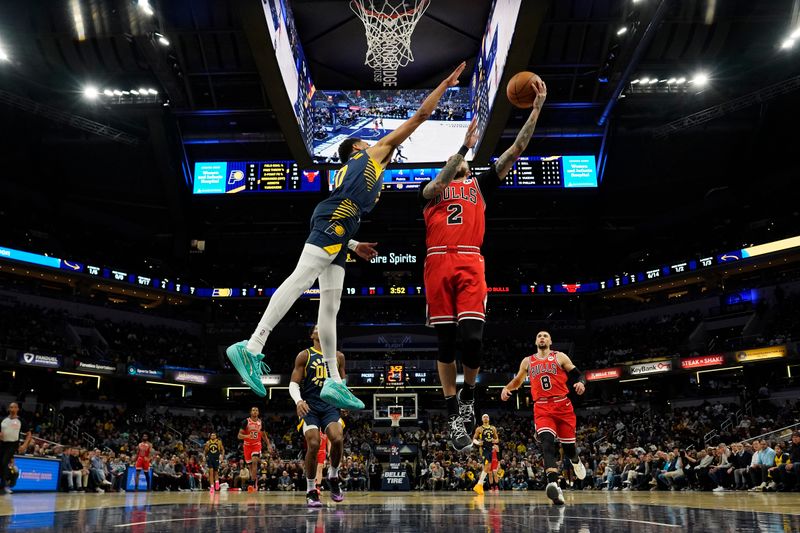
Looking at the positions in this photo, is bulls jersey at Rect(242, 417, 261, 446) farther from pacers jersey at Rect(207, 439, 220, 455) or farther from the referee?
the referee

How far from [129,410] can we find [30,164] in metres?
14.0

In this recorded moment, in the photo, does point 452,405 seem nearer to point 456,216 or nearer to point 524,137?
point 456,216

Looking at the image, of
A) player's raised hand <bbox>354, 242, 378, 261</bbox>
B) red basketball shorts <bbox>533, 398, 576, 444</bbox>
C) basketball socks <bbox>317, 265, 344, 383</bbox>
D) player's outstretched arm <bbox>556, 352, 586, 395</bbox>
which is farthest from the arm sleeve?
red basketball shorts <bbox>533, 398, 576, 444</bbox>

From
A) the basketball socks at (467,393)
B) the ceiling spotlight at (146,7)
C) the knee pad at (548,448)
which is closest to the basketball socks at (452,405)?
the basketball socks at (467,393)

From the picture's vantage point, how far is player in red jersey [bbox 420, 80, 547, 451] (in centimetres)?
549

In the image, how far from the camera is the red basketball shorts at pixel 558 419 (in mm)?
8711

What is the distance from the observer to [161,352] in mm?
36250

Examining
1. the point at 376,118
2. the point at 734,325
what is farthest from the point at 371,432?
the point at 734,325

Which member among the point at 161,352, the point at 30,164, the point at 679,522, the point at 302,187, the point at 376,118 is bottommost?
the point at 679,522

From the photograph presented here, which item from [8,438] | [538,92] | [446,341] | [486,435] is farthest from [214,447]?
[538,92]

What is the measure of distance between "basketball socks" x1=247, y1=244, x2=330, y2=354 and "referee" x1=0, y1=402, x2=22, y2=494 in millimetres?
9553

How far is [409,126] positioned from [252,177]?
27306 millimetres

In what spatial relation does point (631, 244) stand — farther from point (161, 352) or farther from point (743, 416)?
point (161, 352)

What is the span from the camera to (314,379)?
834 centimetres
